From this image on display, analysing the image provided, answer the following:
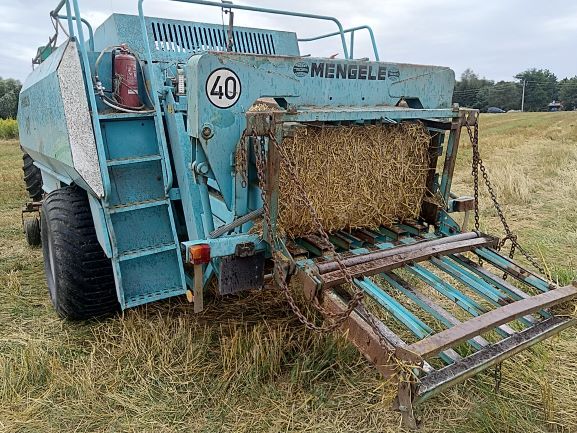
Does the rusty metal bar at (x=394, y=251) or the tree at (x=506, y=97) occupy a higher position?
the rusty metal bar at (x=394, y=251)

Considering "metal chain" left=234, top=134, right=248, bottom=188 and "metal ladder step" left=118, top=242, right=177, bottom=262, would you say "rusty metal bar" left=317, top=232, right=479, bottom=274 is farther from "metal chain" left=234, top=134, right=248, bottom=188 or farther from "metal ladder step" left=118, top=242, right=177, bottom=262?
"metal ladder step" left=118, top=242, right=177, bottom=262

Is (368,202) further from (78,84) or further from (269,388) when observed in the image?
(78,84)

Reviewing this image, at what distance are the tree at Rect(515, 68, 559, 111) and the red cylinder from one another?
80.3 metres

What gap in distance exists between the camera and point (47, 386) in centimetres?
299

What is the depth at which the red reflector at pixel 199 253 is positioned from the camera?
260 cm

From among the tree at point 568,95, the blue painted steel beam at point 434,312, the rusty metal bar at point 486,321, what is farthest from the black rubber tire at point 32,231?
the tree at point 568,95

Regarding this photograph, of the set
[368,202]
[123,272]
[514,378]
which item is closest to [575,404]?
[514,378]

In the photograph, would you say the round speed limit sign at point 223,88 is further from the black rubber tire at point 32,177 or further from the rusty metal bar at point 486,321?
the black rubber tire at point 32,177

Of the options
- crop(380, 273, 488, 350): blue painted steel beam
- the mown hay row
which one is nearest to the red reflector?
the mown hay row

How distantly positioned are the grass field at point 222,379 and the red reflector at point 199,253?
80cm

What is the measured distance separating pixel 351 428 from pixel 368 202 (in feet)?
4.60

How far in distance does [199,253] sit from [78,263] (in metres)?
1.27

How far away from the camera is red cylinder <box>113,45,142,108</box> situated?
11.0 feet

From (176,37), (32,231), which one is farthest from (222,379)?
(32,231)
